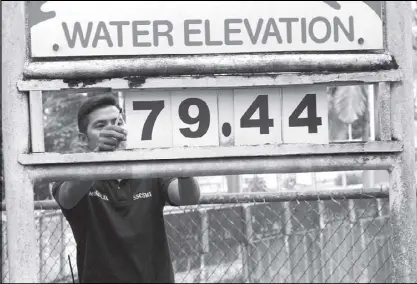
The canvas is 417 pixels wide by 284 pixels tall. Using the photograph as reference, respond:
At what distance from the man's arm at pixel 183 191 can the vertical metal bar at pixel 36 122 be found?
95cm

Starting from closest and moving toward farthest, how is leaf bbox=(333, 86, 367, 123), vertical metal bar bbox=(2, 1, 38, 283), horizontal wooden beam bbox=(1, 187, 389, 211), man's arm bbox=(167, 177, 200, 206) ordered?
vertical metal bar bbox=(2, 1, 38, 283) < man's arm bbox=(167, 177, 200, 206) < horizontal wooden beam bbox=(1, 187, 389, 211) < leaf bbox=(333, 86, 367, 123)

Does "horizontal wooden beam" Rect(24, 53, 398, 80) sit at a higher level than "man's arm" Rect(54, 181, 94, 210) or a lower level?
higher

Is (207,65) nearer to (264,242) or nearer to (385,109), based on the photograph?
(385,109)

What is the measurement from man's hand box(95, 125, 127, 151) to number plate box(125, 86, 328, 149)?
82mm

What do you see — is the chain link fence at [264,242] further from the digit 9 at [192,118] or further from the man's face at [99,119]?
the digit 9 at [192,118]

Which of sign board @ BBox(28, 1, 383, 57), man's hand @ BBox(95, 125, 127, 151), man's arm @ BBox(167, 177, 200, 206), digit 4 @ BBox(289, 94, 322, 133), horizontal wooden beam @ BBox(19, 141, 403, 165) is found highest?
sign board @ BBox(28, 1, 383, 57)

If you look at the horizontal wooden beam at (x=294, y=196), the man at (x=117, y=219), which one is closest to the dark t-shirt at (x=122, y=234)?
the man at (x=117, y=219)

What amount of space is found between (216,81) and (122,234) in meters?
1.17

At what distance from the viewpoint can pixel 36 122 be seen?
207 centimetres

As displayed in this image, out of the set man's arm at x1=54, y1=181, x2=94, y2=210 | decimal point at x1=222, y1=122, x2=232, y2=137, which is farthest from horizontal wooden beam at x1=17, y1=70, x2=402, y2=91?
man's arm at x1=54, y1=181, x2=94, y2=210

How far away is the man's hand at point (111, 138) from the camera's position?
2166 millimetres

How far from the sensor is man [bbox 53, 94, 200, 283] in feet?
9.84

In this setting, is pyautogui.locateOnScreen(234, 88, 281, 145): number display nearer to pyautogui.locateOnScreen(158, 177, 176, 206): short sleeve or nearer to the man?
the man

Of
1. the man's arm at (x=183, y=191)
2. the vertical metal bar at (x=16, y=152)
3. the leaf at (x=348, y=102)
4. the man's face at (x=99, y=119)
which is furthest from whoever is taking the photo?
the leaf at (x=348, y=102)
